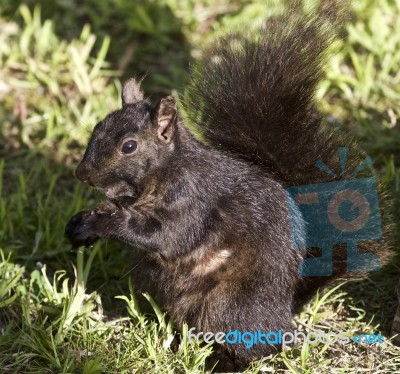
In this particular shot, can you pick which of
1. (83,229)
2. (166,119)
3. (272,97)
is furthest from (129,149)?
(272,97)

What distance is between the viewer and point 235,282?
10.7ft

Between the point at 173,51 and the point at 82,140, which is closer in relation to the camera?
the point at 82,140

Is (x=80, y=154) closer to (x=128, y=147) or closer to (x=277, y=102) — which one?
(x=128, y=147)

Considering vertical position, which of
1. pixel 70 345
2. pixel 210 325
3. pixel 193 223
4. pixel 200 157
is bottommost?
pixel 70 345

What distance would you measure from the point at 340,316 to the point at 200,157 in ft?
3.64

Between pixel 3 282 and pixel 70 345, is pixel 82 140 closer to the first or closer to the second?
pixel 3 282

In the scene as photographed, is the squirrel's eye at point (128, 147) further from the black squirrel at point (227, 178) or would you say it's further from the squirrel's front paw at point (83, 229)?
the squirrel's front paw at point (83, 229)

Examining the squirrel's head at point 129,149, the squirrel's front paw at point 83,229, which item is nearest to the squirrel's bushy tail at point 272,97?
the squirrel's head at point 129,149

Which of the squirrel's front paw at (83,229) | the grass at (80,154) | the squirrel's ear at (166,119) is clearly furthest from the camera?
the grass at (80,154)

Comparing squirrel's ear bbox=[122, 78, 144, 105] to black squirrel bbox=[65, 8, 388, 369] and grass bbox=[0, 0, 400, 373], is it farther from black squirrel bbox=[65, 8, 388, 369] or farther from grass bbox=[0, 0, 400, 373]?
grass bbox=[0, 0, 400, 373]

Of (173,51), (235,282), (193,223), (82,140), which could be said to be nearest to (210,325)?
(235,282)

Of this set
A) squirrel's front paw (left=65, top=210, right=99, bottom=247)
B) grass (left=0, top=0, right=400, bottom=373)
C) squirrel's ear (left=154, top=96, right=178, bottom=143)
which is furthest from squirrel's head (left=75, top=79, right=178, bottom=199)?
grass (left=0, top=0, right=400, bottom=373)

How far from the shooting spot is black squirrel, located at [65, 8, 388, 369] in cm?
319

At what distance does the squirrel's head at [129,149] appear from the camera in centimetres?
314
